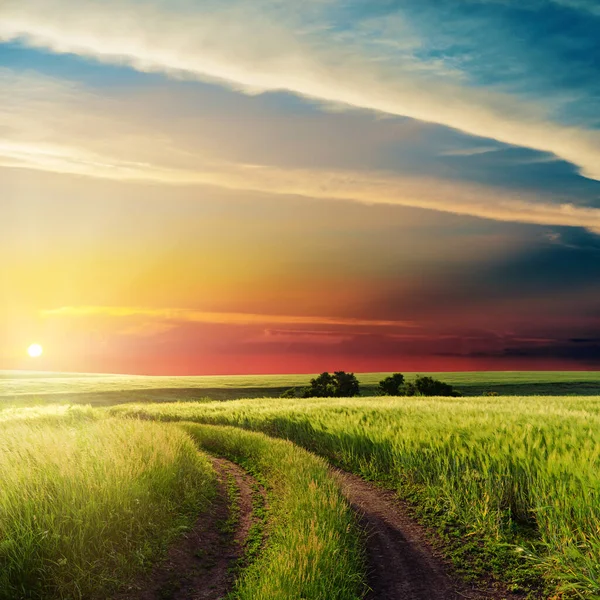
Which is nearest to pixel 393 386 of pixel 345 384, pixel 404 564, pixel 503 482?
pixel 345 384

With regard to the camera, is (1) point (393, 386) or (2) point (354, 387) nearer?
(2) point (354, 387)

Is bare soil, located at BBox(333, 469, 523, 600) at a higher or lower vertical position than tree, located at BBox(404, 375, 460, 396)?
higher

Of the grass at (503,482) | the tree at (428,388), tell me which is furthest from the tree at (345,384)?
the grass at (503,482)

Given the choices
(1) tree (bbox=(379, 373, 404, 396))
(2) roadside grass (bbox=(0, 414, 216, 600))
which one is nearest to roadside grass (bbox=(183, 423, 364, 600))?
(2) roadside grass (bbox=(0, 414, 216, 600))

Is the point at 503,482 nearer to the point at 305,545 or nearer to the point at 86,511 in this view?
the point at 305,545

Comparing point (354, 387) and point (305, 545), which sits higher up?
point (305, 545)

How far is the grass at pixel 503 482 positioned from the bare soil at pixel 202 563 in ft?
14.7

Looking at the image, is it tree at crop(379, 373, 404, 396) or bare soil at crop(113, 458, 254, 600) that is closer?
bare soil at crop(113, 458, 254, 600)

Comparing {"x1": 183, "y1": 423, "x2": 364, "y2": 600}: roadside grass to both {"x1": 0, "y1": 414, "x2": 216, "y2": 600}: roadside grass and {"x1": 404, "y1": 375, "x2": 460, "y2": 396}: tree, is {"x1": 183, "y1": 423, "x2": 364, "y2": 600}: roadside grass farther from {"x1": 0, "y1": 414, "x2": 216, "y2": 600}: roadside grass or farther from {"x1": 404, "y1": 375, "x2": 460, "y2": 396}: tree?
{"x1": 404, "y1": 375, "x2": 460, "y2": 396}: tree

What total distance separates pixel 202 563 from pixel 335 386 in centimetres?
6004

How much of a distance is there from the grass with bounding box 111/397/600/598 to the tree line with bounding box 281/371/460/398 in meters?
48.3

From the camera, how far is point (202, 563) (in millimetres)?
10055

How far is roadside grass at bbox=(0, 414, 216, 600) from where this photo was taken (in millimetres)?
8570

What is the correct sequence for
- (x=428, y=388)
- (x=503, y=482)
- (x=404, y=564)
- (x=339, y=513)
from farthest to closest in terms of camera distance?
(x=428, y=388)
(x=503, y=482)
(x=339, y=513)
(x=404, y=564)
